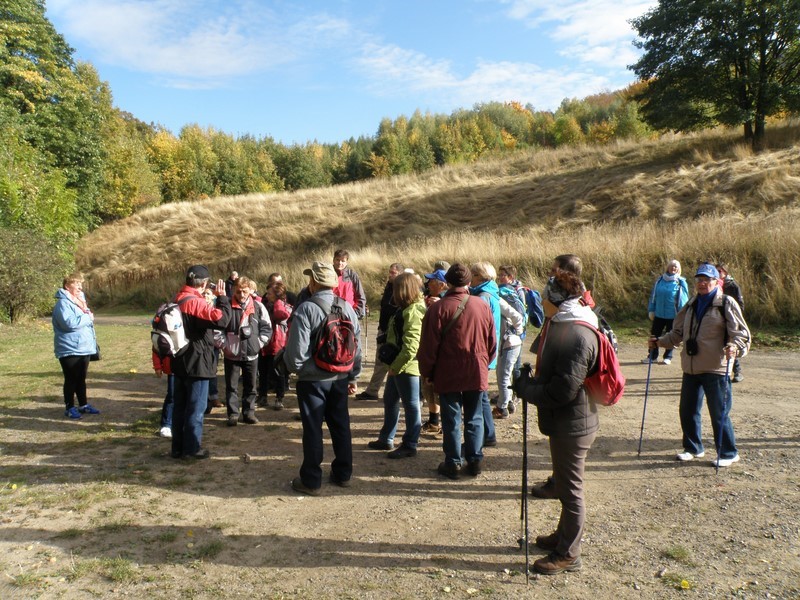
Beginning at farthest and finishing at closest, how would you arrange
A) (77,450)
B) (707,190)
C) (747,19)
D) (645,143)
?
(645,143) < (747,19) < (707,190) < (77,450)

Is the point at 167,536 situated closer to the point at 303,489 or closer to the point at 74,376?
the point at 303,489

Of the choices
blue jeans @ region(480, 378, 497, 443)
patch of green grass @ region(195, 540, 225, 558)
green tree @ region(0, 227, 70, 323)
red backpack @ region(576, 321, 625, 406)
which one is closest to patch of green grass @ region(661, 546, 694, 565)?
red backpack @ region(576, 321, 625, 406)

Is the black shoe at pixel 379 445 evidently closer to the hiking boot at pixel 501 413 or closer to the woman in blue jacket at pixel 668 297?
the hiking boot at pixel 501 413

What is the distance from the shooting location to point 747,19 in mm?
22781

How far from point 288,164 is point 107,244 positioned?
3016 centimetres

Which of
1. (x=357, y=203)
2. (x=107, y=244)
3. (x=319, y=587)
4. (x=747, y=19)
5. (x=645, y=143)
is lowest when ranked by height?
(x=319, y=587)

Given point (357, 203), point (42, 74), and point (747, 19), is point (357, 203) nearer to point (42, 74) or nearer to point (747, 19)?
point (42, 74)

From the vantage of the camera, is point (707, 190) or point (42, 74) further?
point (42, 74)

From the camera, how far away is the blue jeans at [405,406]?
570 cm

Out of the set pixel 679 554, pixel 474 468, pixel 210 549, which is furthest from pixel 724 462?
pixel 210 549

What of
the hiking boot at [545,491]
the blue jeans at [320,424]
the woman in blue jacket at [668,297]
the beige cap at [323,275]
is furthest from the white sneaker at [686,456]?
the woman in blue jacket at [668,297]

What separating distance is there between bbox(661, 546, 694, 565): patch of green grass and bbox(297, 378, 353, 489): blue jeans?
2.68m

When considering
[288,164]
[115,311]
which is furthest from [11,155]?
[288,164]

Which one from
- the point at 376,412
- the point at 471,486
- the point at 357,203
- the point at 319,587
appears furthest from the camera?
the point at 357,203
